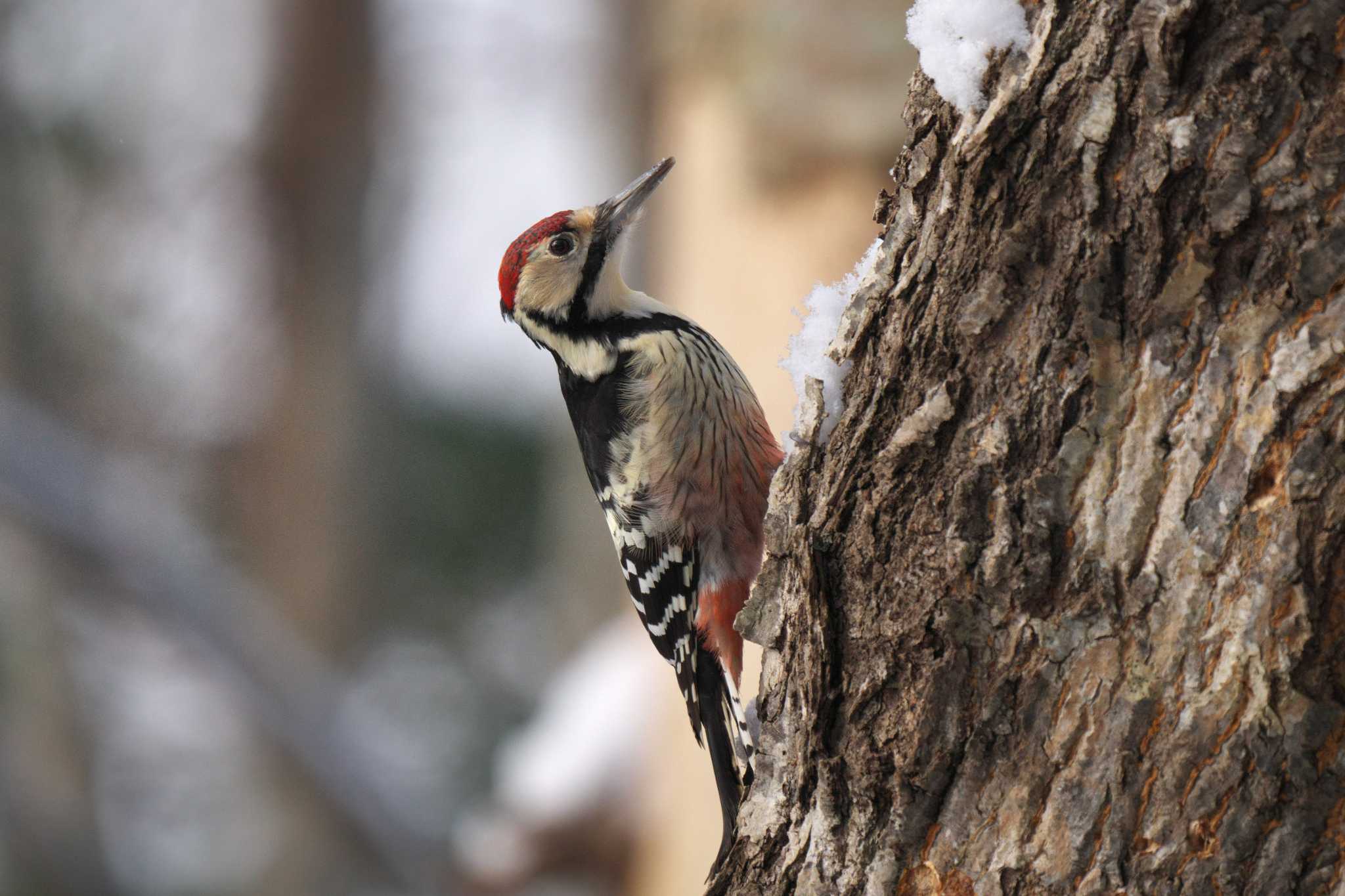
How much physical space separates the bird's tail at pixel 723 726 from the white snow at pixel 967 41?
4.62ft

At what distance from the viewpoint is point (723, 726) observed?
2496mm

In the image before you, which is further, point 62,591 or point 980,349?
point 62,591

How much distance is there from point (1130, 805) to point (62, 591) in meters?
7.13

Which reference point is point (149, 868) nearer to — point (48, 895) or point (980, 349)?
point (48, 895)

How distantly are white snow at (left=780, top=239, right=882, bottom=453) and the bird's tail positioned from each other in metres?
0.96

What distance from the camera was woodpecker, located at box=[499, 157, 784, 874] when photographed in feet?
8.45

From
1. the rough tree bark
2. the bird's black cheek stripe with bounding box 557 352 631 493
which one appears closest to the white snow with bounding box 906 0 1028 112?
the rough tree bark

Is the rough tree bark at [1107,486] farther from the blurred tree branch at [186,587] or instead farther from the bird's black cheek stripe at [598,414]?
the blurred tree branch at [186,587]

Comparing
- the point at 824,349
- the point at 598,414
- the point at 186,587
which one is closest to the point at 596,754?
the point at 186,587

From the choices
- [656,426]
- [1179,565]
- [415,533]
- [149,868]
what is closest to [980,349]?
[1179,565]

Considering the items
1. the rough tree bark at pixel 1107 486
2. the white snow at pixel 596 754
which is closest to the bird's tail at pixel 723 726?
the rough tree bark at pixel 1107 486

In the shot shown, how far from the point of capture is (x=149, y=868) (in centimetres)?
1081

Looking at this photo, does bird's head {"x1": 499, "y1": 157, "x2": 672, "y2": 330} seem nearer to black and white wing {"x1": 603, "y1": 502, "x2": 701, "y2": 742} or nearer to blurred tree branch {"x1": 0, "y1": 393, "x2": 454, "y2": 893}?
black and white wing {"x1": 603, "y1": 502, "x2": 701, "y2": 742}

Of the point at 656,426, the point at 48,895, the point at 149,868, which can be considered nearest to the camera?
the point at 656,426
